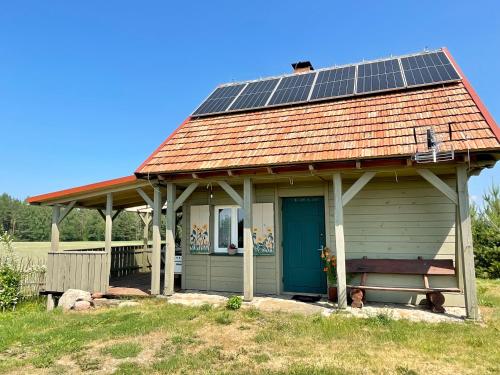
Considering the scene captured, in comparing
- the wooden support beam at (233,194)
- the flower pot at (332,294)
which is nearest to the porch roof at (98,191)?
the wooden support beam at (233,194)

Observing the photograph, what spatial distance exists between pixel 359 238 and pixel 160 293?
5084 mm

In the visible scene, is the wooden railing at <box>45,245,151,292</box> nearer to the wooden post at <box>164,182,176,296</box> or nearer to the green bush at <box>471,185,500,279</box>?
the wooden post at <box>164,182,176,296</box>

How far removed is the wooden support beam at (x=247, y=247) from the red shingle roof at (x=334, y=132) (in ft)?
2.58

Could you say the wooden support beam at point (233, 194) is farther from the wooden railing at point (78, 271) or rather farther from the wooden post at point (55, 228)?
the wooden post at point (55, 228)

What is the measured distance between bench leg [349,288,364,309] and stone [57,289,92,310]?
238 inches

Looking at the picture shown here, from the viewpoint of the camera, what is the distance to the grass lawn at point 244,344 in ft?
14.0

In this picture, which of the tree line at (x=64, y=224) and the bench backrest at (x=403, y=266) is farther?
the tree line at (x=64, y=224)

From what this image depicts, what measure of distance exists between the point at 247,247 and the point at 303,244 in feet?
5.36

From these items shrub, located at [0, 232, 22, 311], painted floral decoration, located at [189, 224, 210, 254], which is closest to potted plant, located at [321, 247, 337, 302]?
painted floral decoration, located at [189, 224, 210, 254]

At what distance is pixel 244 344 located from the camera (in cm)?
505

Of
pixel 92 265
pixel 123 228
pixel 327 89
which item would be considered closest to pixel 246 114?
pixel 327 89

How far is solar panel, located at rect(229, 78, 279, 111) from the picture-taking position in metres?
9.86

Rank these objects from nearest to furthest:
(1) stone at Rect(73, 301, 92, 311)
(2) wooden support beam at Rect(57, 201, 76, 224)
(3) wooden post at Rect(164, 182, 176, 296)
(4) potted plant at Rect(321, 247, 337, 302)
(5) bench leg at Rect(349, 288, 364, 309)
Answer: (5) bench leg at Rect(349, 288, 364, 309) → (4) potted plant at Rect(321, 247, 337, 302) → (1) stone at Rect(73, 301, 92, 311) → (3) wooden post at Rect(164, 182, 176, 296) → (2) wooden support beam at Rect(57, 201, 76, 224)

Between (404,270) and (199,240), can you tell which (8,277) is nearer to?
(199,240)
